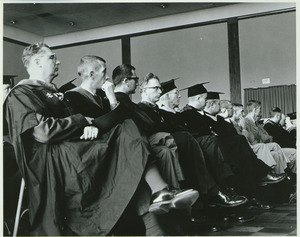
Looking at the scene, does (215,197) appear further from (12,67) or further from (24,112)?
(12,67)

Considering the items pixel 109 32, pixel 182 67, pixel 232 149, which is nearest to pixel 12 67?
pixel 109 32

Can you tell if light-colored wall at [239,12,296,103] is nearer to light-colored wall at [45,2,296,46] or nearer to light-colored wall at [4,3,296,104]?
light-colored wall at [4,3,296,104]

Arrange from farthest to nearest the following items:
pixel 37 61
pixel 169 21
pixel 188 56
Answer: pixel 169 21 → pixel 188 56 → pixel 37 61

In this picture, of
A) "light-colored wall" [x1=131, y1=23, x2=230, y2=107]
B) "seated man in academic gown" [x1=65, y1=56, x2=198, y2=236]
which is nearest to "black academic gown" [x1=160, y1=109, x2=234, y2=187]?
"seated man in academic gown" [x1=65, y1=56, x2=198, y2=236]

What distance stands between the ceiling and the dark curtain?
2.18 metres

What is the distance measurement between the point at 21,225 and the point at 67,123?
0.68 metres

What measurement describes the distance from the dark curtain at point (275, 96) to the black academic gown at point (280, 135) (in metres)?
2.07

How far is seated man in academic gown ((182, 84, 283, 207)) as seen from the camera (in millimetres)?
3891

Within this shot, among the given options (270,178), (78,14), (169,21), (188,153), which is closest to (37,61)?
(188,153)

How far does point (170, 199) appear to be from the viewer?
2193 millimetres

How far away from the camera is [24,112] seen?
7.18ft

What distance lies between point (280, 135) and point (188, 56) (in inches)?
154

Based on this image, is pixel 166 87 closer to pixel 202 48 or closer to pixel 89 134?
pixel 89 134

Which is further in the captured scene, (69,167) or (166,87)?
(166,87)
